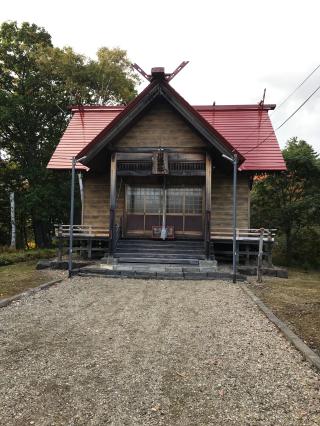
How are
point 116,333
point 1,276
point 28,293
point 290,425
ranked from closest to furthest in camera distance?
1. point 290,425
2. point 116,333
3. point 28,293
4. point 1,276

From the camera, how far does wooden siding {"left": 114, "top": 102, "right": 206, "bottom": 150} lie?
1619 cm

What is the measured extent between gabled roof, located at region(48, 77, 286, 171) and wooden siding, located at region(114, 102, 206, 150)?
0.99 m

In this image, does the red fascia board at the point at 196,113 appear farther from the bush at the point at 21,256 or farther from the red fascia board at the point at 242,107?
the bush at the point at 21,256

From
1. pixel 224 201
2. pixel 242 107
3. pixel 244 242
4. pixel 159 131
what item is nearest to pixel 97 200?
pixel 159 131

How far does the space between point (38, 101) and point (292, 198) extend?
59.6 feet

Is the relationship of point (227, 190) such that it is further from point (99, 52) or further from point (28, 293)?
point (99, 52)

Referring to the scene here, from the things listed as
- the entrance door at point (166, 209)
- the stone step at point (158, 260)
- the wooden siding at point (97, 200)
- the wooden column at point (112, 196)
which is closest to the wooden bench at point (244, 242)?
the entrance door at point (166, 209)

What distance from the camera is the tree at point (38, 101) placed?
1035 inches

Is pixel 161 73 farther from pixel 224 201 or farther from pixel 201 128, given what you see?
pixel 224 201

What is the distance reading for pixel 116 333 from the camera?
21.4ft

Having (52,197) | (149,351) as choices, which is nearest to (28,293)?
(149,351)

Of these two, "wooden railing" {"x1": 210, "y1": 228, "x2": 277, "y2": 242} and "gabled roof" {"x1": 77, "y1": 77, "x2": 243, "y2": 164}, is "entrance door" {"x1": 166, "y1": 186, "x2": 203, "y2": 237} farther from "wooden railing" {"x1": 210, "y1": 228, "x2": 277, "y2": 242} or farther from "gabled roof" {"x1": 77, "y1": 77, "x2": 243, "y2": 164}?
"gabled roof" {"x1": 77, "y1": 77, "x2": 243, "y2": 164}

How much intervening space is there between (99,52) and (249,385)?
29458 mm

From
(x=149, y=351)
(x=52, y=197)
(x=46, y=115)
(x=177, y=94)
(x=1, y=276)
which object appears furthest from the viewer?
(x=46, y=115)
